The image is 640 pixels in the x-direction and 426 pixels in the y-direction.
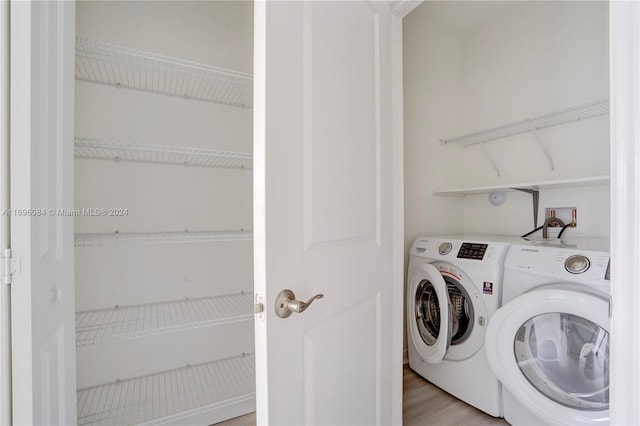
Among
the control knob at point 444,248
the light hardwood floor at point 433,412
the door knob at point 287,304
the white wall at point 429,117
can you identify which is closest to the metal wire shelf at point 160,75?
the door knob at point 287,304

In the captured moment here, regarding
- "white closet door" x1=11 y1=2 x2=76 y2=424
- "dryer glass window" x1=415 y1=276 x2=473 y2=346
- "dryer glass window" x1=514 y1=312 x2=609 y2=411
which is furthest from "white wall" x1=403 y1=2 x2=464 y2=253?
"white closet door" x1=11 y1=2 x2=76 y2=424

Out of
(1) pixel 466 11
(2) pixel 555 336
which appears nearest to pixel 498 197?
(2) pixel 555 336

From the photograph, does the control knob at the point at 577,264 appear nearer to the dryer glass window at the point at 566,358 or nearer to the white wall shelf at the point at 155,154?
the dryer glass window at the point at 566,358

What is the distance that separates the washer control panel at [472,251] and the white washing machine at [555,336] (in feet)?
A: 0.51

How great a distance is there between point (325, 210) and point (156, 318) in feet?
3.43

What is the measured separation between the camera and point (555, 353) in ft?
4.34

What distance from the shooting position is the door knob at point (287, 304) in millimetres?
728

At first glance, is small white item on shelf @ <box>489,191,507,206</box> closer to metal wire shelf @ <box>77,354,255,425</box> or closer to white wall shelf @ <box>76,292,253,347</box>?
white wall shelf @ <box>76,292,253,347</box>

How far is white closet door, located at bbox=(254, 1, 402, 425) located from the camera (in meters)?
0.75

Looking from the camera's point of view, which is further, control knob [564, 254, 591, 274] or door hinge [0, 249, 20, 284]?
control knob [564, 254, 591, 274]

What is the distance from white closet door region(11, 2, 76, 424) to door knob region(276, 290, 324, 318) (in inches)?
28.2

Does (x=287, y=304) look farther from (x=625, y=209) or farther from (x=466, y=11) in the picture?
(x=466, y=11)

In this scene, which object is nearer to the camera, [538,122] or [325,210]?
[325,210]

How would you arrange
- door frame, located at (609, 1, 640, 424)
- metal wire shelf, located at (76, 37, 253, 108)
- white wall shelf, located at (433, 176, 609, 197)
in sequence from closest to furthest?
door frame, located at (609, 1, 640, 424) < metal wire shelf, located at (76, 37, 253, 108) < white wall shelf, located at (433, 176, 609, 197)
